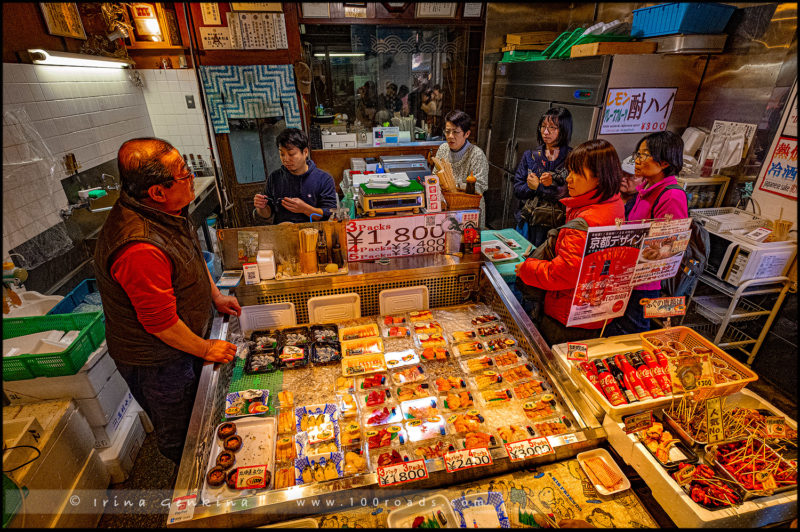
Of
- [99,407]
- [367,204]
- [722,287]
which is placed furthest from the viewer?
[722,287]

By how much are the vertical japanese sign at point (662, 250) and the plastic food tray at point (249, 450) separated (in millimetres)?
2199

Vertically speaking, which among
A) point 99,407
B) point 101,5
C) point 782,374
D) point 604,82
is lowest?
point 782,374

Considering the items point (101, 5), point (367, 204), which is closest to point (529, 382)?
point (367, 204)

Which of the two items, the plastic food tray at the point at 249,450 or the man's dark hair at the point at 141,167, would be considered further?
the man's dark hair at the point at 141,167

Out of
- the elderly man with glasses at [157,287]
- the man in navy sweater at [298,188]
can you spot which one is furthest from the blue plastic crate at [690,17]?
the elderly man with glasses at [157,287]

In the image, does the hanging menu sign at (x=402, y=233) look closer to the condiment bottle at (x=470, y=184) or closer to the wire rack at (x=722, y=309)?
the condiment bottle at (x=470, y=184)

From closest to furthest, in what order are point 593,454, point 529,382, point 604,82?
point 593,454, point 529,382, point 604,82

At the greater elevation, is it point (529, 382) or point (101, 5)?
point (101, 5)

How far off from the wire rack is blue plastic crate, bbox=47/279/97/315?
5.76 meters

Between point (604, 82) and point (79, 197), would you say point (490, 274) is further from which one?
point (79, 197)

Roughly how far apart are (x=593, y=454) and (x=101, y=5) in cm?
697

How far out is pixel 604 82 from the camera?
14.6 ft

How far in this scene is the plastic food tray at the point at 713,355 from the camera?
1958mm

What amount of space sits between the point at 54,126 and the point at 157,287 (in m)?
3.23
